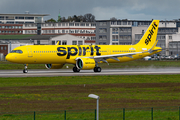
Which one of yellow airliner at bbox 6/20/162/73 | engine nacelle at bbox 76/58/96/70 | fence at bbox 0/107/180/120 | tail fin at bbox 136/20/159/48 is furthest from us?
tail fin at bbox 136/20/159/48

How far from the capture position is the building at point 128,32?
174250mm

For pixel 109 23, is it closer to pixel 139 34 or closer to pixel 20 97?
pixel 139 34

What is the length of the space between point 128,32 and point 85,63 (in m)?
124

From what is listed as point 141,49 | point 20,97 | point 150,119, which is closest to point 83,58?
point 141,49

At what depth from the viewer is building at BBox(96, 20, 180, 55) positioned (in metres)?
174

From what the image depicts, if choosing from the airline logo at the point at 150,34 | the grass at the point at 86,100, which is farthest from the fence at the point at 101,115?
the airline logo at the point at 150,34

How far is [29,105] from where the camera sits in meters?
26.2

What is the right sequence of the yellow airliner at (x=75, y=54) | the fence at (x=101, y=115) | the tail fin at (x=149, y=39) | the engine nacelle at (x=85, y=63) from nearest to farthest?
the fence at (x=101, y=115) → the engine nacelle at (x=85, y=63) → the yellow airliner at (x=75, y=54) → the tail fin at (x=149, y=39)

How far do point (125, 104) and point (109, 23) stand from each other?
6090 inches

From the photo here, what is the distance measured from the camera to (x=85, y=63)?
56125 mm

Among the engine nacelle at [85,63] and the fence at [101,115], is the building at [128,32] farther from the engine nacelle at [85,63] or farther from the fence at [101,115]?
the fence at [101,115]

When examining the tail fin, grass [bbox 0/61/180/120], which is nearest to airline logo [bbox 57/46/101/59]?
the tail fin

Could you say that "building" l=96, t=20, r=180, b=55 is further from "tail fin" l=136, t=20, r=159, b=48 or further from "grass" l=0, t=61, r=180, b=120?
"grass" l=0, t=61, r=180, b=120

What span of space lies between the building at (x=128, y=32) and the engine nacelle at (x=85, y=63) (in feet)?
392
